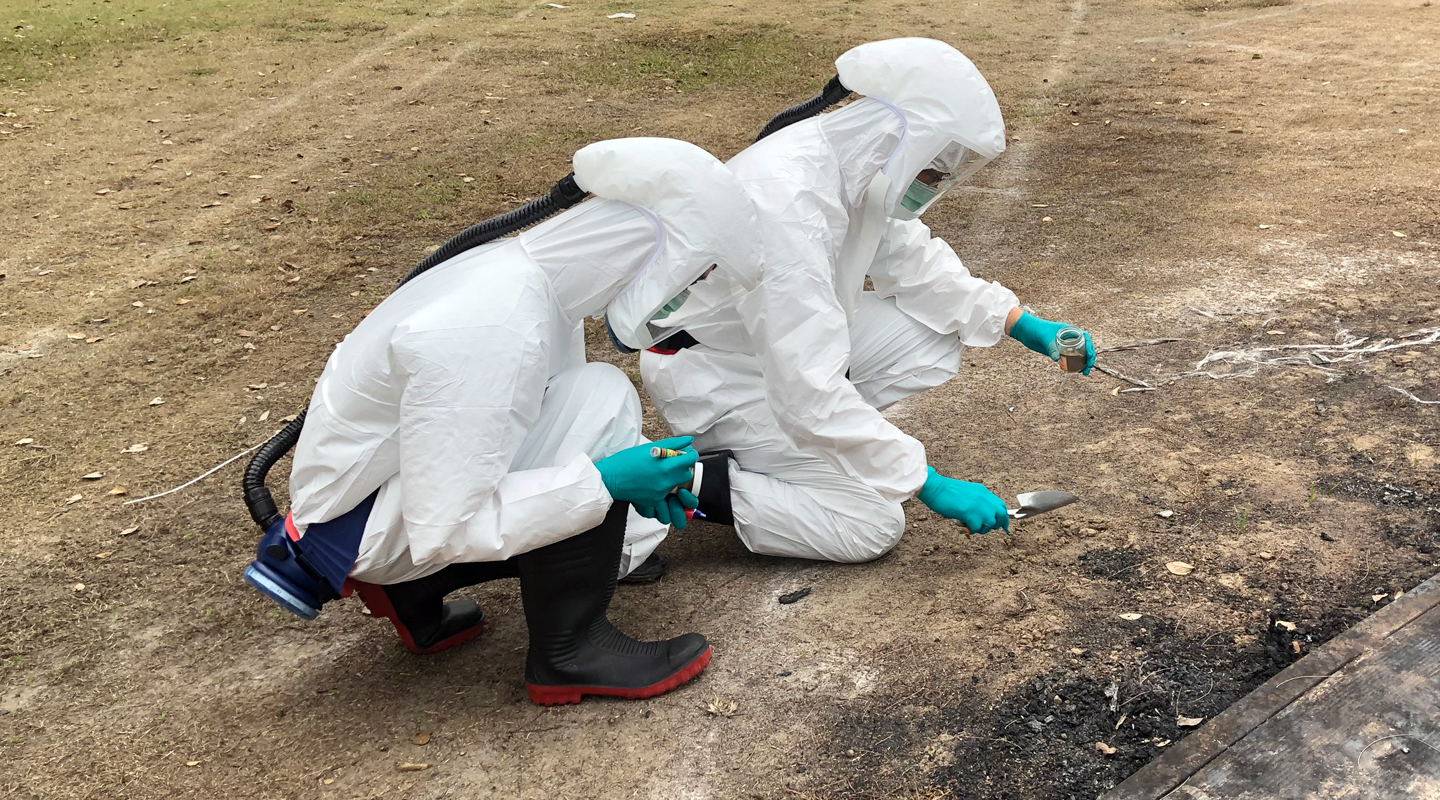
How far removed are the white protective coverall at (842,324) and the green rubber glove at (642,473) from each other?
1.51 feet

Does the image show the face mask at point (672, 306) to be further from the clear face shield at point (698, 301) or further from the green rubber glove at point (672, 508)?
the green rubber glove at point (672, 508)

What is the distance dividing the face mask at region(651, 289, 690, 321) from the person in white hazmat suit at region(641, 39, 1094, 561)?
0.26 ft

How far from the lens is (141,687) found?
2.67 m

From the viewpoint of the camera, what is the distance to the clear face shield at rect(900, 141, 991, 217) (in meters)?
2.92

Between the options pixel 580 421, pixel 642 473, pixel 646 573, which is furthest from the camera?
pixel 646 573

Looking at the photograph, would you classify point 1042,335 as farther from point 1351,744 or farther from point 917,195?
point 1351,744

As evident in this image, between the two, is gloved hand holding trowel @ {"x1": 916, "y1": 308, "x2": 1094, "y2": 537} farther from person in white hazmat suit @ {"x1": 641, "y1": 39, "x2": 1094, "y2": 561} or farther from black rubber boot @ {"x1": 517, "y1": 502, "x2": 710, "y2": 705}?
black rubber boot @ {"x1": 517, "y1": 502, "x2": 710, "y2": 705}

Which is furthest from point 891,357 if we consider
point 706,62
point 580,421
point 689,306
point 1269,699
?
point 706,62

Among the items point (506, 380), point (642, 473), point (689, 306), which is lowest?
point (642, 473)

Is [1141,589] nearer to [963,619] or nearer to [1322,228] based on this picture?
[963,619]

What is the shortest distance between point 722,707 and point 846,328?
3.00ft

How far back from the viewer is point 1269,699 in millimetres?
2148

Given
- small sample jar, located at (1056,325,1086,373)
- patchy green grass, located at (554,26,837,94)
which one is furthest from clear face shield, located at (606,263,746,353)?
patchy green grass, located at (554,26,837,94)

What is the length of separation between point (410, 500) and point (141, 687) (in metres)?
1.06
